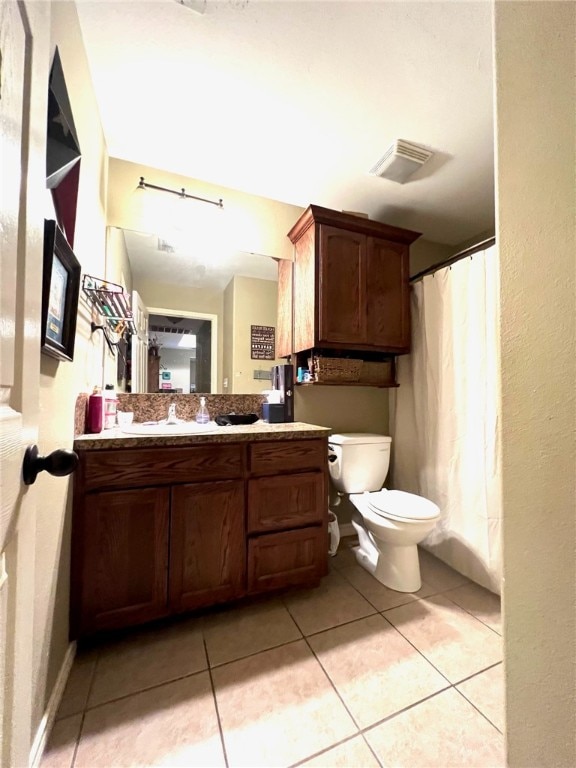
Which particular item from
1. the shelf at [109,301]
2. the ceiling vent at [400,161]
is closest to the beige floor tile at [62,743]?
the shelf at [109,301]

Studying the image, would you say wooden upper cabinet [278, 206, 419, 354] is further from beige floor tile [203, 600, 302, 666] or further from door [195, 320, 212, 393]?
beige floor tile [203, 600, 302, 666]

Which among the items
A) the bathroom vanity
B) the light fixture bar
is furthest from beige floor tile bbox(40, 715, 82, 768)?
the light fixture bar

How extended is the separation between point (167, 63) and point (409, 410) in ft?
7.59

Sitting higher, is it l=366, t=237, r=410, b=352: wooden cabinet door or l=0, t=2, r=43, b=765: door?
l=366, t=237, r=410, b=352: wooden cabinet door

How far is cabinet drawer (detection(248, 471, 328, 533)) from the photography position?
1391 mm

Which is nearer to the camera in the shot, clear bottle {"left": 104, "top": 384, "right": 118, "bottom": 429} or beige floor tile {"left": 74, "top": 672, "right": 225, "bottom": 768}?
beige floor tile {"left": 74, "top": 672, "right": 225, "bottom": 768}

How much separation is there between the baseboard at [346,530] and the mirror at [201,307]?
4.00 feet

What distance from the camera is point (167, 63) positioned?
48.4 inches

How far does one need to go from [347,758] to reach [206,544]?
802mm

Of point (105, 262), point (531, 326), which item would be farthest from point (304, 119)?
point (531, 326)

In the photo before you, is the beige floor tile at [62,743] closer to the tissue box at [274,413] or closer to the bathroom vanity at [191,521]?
the bathroom vanity at [191,521]

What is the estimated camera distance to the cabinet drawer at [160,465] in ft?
3.86

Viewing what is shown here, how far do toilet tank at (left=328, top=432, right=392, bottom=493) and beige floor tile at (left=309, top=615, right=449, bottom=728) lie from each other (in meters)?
0.71

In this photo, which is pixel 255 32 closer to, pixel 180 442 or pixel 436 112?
pixel 436 112
